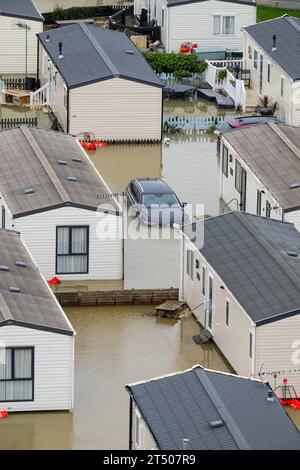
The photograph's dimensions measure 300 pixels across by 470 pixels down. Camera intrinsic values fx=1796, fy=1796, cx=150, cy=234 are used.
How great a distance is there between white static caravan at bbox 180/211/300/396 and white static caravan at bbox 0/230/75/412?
5.24 metres

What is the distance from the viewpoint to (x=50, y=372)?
4847 centimetres

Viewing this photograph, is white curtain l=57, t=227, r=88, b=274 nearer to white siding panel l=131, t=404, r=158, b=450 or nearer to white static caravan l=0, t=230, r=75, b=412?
white static caravan l=0, t=230, r=75, b=412

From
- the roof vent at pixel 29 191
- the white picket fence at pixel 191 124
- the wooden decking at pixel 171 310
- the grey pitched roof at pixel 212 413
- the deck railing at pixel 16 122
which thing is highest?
the roof vent at pixel 29 191

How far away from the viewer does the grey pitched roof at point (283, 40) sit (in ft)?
256

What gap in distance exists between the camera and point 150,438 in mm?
42469

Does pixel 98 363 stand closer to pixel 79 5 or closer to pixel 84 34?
pixel 84 34

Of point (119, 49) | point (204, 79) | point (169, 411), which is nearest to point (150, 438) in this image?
point (169, 411)

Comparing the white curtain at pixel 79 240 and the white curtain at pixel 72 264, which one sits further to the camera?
the white curtain at pixel 72 264

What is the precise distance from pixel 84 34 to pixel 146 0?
16564 millimetres

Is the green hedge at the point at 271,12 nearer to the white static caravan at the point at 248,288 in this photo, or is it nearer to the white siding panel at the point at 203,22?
the white siding panel at the point at 203,22

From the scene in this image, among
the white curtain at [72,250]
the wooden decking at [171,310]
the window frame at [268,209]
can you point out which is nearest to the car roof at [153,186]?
the window frame at [268,209]

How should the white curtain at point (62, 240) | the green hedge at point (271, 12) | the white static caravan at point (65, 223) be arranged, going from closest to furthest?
the white static caravan at point (65, 223), the white curtain at point (62, 240), the green hedge at point (271, 12)

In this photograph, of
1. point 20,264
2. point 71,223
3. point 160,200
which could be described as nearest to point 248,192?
point 160,200

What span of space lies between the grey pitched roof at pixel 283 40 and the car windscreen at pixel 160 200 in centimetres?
1492
